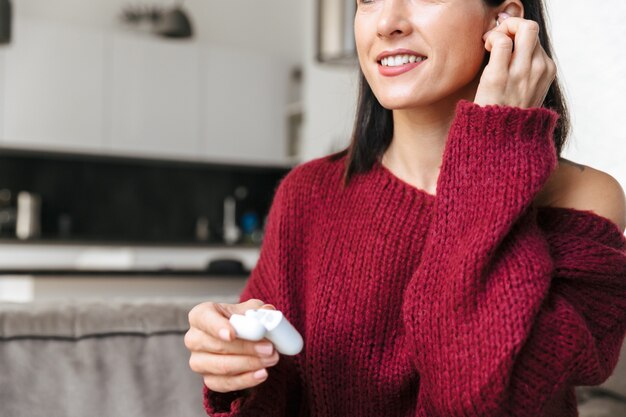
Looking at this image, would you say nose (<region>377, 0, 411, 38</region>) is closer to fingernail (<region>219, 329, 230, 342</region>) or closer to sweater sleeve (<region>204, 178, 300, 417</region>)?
sweater sleeve (<region>204, 178, 300, 417</region>)

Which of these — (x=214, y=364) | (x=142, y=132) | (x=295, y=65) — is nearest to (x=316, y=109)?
(x=295, y=65)

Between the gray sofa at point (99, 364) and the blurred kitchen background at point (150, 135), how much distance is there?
315cm

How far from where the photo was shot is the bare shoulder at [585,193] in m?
1.04

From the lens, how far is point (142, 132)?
18.5 ft

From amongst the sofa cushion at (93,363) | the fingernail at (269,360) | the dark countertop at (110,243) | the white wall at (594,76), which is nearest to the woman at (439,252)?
the fingernail at (269,360)

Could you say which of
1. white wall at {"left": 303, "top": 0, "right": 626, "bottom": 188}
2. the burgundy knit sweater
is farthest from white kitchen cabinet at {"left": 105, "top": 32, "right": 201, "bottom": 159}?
the burgundy knit sweater

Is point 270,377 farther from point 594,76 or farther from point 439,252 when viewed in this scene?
point 594,76

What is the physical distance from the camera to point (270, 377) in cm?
107

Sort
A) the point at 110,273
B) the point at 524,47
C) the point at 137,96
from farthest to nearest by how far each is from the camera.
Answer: the point at 137,96, the point at 110,273, the point at 524,47

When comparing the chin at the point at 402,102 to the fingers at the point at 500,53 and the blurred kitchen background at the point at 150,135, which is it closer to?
the fingers at the point at 500,53

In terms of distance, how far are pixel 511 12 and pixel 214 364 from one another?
68cm

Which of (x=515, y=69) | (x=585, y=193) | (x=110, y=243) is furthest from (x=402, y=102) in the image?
(x=110, y=243)

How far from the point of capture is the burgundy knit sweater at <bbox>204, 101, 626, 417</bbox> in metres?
0.88

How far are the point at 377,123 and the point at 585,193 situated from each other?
361 millimetres
